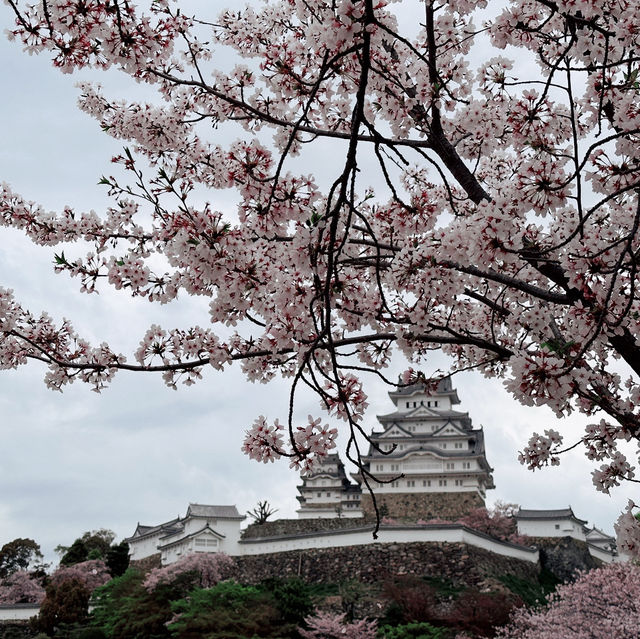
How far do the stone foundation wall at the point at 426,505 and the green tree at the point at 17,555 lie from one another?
21.6 m

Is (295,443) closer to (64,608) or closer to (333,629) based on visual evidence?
(333,629)

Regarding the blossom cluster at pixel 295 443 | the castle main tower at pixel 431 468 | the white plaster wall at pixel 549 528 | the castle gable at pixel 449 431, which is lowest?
the blossom cluster at pixel 295 443

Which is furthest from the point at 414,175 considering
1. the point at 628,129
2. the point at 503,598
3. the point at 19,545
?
the point at 19,545

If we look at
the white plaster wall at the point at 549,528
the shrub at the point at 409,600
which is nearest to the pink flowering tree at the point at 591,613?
the shrub at the point at 409,600

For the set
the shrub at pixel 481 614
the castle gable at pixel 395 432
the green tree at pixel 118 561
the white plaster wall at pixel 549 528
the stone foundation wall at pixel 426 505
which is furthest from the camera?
the castle gable at pixel 395 432

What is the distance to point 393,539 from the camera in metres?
25.0

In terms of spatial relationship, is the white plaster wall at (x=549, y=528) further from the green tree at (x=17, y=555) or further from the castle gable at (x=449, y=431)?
the green tree at (x=17, y=555)

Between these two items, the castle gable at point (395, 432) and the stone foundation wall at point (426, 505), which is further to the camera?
the castle gable at point (395, 432)

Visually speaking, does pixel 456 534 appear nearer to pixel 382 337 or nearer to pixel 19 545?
pixel 382 337

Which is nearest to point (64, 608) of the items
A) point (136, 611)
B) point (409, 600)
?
point (136, 611)

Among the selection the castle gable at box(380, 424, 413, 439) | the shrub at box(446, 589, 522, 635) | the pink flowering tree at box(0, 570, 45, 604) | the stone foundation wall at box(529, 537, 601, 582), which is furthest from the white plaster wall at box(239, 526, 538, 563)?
the pink flowering tree at box(0, 570, 45, 604)

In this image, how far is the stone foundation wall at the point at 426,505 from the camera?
1282 inches

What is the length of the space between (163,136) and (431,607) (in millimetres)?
18207

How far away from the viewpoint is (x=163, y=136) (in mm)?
5414
